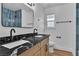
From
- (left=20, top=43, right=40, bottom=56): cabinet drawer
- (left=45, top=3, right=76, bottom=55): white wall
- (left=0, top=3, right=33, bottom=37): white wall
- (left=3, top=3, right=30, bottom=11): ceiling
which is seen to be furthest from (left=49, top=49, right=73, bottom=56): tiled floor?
(left=3, top=3, right=30, bottom=11): ceiling

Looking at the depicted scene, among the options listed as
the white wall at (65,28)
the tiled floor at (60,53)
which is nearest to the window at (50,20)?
the white wall at (65,28)

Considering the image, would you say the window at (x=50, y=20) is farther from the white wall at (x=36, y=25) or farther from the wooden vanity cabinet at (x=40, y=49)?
the wooden vanity cabinet at (x=40, y=49)

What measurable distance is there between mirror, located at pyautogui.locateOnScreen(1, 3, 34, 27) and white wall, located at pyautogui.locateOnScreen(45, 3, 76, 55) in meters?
0.26

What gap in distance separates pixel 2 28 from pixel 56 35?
2.20 feet

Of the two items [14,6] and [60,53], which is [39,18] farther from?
[60,53]

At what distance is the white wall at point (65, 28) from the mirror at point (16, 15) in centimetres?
26

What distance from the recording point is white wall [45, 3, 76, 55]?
45.4 inches

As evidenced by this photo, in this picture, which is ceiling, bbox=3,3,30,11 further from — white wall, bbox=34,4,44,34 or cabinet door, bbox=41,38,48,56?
cabinet door, bbox=41,38,48,56

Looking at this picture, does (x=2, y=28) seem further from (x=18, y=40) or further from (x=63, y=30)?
(x=63, y=30)

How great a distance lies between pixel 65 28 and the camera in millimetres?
1168

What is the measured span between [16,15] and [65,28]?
63 cm

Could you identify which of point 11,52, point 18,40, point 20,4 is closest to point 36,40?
point 18,40

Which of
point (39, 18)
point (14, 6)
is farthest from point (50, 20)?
point (14, 6)

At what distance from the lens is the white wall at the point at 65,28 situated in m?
1.15
